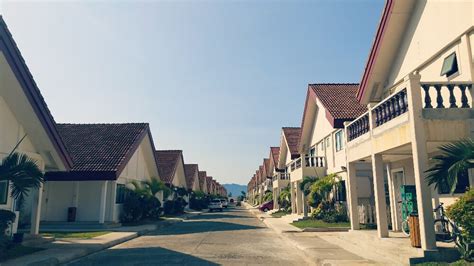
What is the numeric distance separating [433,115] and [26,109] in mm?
12893

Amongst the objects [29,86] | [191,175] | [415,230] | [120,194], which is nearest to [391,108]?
[415,230]

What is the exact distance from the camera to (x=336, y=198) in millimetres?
21672

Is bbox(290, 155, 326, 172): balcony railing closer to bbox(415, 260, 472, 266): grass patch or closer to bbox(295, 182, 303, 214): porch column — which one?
bbox(295, 182, 303, 214): porch column

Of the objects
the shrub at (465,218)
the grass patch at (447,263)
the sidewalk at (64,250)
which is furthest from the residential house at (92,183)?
the shrub at (465,218)

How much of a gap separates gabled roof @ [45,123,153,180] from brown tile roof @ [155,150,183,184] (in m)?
9.70

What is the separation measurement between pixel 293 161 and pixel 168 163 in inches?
638

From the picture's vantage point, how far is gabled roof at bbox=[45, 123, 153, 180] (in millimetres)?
21281

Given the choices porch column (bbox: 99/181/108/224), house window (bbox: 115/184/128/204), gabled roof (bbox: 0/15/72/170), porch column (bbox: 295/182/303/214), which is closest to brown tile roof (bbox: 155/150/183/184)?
house window (bbox: 115/184/128/204)

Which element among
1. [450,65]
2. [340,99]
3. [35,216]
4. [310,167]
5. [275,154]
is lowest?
[35,216]

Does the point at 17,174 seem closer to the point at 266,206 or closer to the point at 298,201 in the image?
the point at 298,201

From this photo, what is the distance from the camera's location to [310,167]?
2472 cm

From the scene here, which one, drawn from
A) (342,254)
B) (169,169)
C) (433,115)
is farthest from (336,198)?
(169,169)

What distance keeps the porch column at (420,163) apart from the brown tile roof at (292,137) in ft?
80.8

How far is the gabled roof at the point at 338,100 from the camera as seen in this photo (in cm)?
2034
